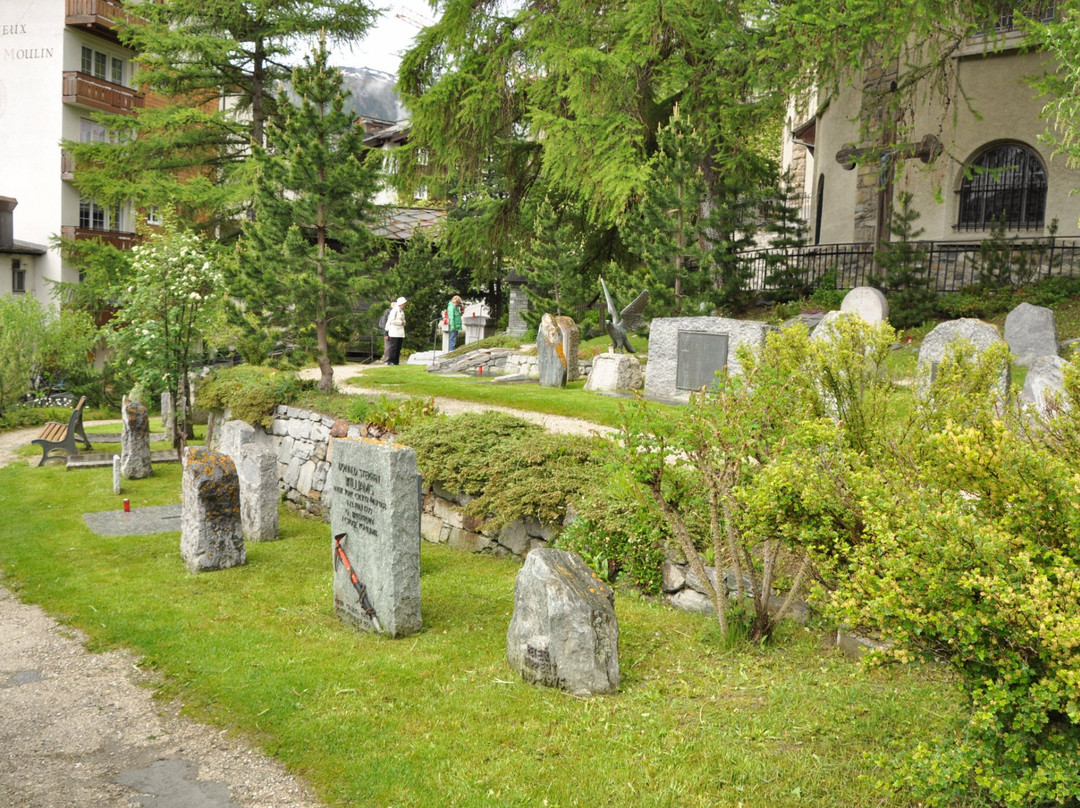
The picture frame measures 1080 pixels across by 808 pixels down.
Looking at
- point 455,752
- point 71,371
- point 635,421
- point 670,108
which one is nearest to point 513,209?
point 670,108

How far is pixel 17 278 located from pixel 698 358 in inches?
1106

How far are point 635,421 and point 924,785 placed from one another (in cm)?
316

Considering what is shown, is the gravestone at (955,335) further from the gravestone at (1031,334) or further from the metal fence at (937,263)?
the metal fence at (937,263)

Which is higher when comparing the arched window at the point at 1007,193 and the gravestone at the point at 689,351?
the arched window at the point at 1007,193

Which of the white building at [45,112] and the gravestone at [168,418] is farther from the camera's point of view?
the white building at [45,112]

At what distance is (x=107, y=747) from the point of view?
17.9ft

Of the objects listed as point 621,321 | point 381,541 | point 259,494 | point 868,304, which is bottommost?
point 259,494

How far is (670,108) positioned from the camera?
23359 millimetres

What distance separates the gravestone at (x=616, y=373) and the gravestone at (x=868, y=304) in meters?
3.77

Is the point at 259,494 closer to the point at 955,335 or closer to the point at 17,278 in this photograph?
the point at 955,335

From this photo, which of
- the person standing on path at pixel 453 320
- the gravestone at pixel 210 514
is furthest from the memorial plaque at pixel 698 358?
the person standing on path at pixel 453 320

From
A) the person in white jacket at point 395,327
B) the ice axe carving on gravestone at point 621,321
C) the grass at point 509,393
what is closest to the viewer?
the grass at point 509,393

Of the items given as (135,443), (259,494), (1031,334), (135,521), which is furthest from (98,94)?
(1031,334)

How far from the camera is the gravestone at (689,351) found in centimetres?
1414
